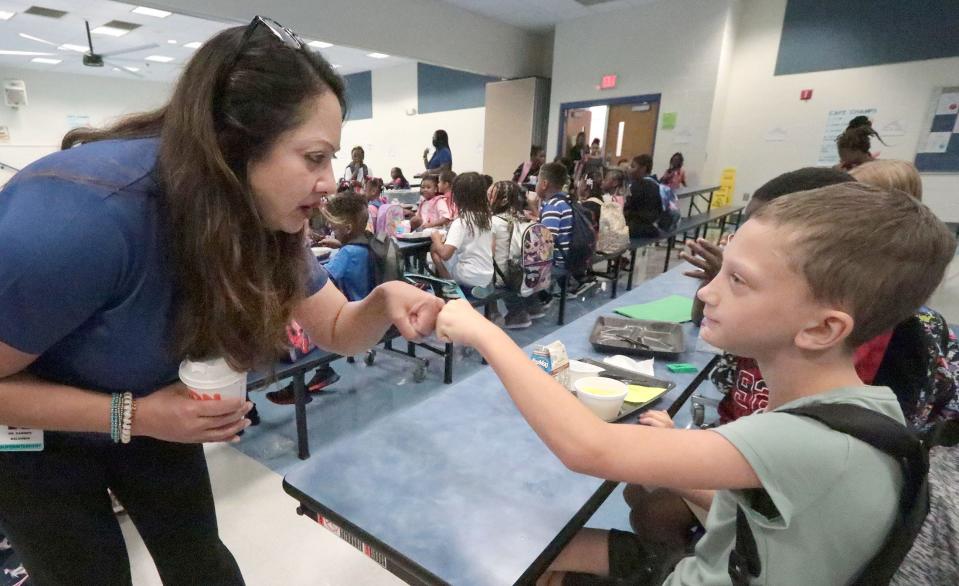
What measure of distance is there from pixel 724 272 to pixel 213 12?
612 cm

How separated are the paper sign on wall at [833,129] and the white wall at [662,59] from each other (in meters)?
1.46

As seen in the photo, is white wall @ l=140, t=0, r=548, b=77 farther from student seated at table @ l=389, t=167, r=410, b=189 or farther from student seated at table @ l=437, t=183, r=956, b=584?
→ student seated at table @ l=437, t=183, r=956, b=584

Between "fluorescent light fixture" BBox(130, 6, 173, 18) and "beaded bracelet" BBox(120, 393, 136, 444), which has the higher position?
"fluorescent light fixture" BBox(130, 6, 173, 18)

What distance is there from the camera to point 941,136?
5.97 m

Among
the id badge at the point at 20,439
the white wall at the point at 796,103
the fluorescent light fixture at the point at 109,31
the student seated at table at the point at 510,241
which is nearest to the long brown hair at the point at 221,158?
the id badge at the point at 20,439

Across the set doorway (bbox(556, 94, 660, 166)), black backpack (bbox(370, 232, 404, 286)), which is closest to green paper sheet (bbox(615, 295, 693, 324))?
black backpack (bbox(370, 232, 404, 286))

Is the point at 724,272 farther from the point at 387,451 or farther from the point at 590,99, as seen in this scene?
the point at 590,99

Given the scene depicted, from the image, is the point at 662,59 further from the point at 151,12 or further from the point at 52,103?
the point at 52,103

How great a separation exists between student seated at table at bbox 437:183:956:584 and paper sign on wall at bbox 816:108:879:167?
287 inches

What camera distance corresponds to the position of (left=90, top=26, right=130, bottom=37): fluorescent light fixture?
8.00 meters

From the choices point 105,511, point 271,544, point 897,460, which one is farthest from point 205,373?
point 271,544

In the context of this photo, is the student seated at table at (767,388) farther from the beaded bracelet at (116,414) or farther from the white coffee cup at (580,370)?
the beaded bracelet at (116,414)

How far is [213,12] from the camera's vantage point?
200 inches

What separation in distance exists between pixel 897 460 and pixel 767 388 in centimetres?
33
